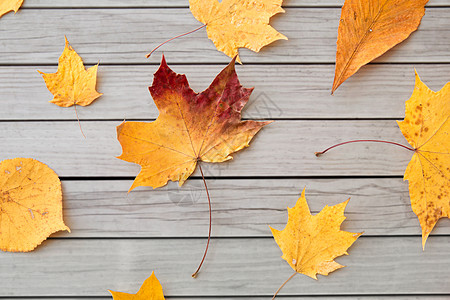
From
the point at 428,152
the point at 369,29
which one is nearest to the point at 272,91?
the point at 369,29

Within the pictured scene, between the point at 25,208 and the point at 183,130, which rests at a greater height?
the point at 183,130

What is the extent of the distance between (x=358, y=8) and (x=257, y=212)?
1.71ft

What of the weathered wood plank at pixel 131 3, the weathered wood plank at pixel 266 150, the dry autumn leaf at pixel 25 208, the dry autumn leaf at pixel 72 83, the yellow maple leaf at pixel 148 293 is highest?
the weathered wood plank at pixel 131 3

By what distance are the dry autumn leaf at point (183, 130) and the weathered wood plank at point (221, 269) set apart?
18 cm

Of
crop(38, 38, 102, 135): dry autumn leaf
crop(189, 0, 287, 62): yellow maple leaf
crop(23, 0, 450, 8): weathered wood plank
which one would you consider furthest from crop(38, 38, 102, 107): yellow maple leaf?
crop(189, 0, 287, 62): yellow maple leaf

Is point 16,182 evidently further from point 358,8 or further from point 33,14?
point 358,8

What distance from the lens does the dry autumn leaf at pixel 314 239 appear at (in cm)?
89

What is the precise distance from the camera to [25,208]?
903 mm

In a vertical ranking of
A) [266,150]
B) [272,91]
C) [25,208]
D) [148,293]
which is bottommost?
[148,293]

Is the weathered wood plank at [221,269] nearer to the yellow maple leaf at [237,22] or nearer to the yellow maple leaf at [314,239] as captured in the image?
the yellow maple leaf at [314,239]

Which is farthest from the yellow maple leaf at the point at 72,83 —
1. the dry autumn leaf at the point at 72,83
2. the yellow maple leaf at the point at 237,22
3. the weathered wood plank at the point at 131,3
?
the yellow maple leaf at the point at 237,22

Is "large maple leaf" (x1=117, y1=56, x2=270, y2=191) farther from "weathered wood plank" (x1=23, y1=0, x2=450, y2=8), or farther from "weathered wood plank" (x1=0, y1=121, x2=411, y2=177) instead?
"weathered wood plank" (x1=23, y1=0, x2=450, y2=8)

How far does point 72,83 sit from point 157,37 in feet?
0.75

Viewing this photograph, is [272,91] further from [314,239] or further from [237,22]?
[314,239]
